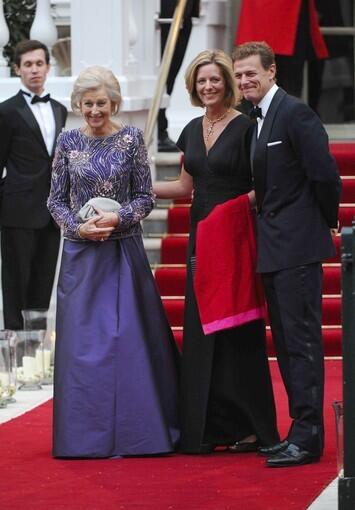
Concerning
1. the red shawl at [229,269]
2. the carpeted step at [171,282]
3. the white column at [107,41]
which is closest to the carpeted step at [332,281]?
the carpeted step at [171,282]

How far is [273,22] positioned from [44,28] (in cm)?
188

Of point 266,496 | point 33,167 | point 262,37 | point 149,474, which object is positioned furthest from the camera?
point 262,37

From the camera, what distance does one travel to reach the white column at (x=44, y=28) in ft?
36.6

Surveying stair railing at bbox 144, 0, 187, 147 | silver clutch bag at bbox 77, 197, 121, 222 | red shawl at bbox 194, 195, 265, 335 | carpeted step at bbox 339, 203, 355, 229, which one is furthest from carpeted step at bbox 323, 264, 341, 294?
silver clutch bag at bbox 77, 197, 121, 222

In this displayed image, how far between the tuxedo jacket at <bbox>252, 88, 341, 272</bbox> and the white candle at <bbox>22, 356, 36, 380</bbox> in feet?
9.22

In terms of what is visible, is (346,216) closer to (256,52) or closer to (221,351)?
(221,351)

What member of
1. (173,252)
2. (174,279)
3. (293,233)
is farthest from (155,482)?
(173,252)

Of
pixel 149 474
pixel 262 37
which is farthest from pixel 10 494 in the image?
pixel 262 37

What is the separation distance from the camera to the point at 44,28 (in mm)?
11164

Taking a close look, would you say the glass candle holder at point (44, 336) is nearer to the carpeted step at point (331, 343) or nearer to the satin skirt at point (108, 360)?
the carpeted step at point (331, 343)

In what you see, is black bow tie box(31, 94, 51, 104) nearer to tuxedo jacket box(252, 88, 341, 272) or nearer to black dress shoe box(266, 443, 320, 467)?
tuxedo jacket box(252, 88, 341, 272)

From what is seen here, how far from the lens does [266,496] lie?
6289 millimetres

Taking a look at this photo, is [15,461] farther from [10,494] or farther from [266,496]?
[266,496]

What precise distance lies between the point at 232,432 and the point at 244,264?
0.77m
